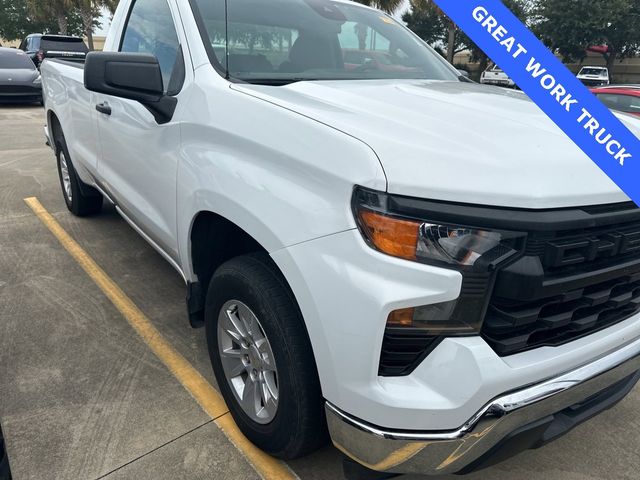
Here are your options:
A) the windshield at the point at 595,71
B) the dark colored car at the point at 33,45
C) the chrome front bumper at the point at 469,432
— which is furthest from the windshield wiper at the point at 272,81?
the windshield at the point at 595,71

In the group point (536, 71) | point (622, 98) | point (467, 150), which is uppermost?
point (536, 71)

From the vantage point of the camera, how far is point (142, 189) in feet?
9.56

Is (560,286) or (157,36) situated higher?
(157,36)

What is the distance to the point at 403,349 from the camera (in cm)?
152

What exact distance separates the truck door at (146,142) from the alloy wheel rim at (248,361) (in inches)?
23.5

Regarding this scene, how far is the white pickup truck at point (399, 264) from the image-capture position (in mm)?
1468

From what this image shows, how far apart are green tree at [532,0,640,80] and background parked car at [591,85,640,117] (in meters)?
28.1

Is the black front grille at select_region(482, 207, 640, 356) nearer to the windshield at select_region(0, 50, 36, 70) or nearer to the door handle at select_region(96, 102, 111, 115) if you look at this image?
the door handle at select_region(96, 102, 111, 115)

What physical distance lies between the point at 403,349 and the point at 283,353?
1.52ft

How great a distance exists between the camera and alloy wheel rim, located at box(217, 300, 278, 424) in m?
2.02

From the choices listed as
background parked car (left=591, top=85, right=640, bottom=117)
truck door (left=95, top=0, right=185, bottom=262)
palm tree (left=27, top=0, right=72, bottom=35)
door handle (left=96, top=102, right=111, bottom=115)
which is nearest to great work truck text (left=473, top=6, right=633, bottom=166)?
truck door (left=95, top=0, right=185, bottom=262)

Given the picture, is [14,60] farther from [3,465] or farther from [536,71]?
[536,71]

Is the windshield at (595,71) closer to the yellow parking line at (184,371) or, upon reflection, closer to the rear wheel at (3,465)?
the yellow parking line at (184,371)

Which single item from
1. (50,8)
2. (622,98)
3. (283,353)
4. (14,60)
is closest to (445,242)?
(283,353)
